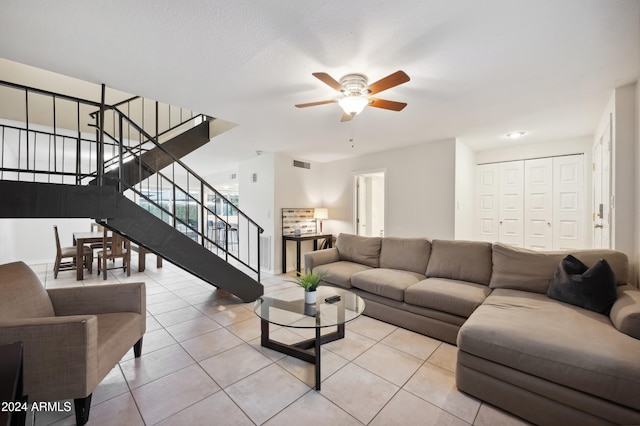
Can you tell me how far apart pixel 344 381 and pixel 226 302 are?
2.25 m

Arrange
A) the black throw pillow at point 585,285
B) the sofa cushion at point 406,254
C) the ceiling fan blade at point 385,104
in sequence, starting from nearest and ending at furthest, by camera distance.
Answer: the black throw pillow at point 585,285, the ceiling fan blade at point 385,104, the sofa cushion at point 406,254

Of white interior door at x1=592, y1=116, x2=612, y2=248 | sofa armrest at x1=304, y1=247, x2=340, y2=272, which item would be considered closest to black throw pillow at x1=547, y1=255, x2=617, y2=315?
white interior door at x1=592, y1=116, x2=612, y2=248

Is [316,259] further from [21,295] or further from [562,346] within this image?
[21,295]

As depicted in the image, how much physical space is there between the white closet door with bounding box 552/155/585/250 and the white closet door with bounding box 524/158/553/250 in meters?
0.07

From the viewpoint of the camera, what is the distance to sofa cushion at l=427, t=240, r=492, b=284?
114 inches

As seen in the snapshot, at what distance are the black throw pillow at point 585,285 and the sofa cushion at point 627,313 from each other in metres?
0.07

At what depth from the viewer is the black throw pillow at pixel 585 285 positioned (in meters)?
2.00

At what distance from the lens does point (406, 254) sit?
11.5 ft

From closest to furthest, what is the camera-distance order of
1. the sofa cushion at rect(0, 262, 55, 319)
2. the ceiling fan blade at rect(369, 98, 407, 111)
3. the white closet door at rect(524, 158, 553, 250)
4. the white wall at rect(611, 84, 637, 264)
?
1. the sofa cushion at rect(0, 262, 55, 319)
2. the ceiling fan blade at rect(369, 98, 407, 111)
3. the white wall at rect(611, 84, 637, 264)
4. the white closet door at rect(524, 158, 553, 250)

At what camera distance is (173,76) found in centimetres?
229

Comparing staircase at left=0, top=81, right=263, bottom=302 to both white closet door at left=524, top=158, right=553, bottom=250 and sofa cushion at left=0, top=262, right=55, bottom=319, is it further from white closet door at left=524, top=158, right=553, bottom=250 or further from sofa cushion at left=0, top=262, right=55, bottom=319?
white closet door at left=524, top=158, right=553, bottom=250

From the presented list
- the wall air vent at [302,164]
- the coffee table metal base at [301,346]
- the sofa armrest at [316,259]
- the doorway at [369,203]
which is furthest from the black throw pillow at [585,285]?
the wall air vent at [302,164]

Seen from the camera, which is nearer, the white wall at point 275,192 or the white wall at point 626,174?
the white wall at point 626,174

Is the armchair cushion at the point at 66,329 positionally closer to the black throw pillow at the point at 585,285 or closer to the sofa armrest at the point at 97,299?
the sofa armrest at the point at 97,299
